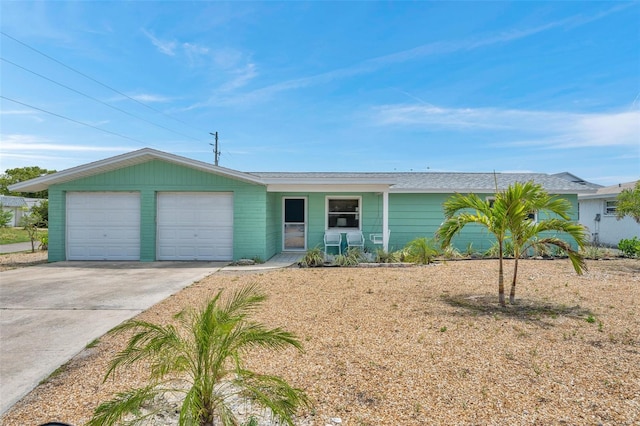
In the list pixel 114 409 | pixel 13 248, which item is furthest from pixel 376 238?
pixel 13 248

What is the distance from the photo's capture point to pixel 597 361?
362 centimetres

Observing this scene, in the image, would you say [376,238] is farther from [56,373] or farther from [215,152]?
[215,152]

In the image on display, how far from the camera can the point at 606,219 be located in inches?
692

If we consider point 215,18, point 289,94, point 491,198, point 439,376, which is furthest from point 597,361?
point 289,94

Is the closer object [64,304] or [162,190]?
[64,304]

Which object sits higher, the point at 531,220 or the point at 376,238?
the point at 531,220

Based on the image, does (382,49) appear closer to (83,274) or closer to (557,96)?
(557,96)

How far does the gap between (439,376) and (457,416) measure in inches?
26.4

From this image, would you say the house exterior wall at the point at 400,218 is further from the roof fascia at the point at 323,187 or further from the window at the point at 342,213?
the roof fascia at the point at 323,187

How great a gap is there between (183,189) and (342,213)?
19.0 ft

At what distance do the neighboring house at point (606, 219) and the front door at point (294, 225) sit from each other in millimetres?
13642

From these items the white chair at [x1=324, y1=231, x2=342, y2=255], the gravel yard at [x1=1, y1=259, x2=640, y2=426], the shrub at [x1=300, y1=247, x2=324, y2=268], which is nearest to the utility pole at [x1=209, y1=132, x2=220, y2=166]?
the white chair at [x1=324, y1=231, x2=342, y2=255]

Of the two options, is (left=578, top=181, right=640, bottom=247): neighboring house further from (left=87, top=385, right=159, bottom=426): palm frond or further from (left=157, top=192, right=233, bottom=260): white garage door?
(left=87, top=385, right=159, bottom=426): palm frond

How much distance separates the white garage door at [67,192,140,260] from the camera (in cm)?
1148
